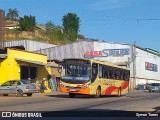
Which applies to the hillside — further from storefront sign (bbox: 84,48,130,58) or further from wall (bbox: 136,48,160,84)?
storefront sign (bbox: 84,48,130,58)

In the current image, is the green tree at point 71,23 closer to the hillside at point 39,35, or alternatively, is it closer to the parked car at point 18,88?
the hillside at point 39,35

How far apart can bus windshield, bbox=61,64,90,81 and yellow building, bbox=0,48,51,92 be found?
12924mm

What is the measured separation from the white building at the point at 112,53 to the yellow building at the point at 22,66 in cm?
2419

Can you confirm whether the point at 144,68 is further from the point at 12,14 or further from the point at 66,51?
the point at 12,14

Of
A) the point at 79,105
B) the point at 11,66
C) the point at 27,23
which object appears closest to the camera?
the point at 79,105

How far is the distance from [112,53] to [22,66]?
103ft

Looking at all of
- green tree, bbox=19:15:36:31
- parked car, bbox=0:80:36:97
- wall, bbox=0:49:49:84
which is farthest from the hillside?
parked car, bbox=0:80:36:97

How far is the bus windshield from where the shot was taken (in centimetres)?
3262

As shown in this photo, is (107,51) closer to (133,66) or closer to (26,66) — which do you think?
(133,66)

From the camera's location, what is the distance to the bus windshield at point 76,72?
1284 inches

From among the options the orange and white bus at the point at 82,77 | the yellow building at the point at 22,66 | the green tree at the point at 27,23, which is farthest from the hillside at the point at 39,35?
the orange and white bus at the point at 82,77

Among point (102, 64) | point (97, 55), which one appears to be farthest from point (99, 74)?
point (97, 55)

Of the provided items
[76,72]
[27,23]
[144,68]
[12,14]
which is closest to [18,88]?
[76,72]

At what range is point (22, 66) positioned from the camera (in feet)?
161
